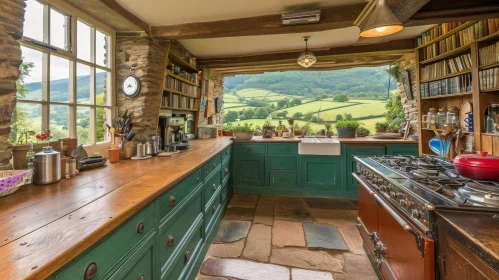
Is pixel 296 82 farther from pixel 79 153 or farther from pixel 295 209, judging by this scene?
pixel 79 153

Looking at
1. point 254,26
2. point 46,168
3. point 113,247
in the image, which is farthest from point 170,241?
point 254,26

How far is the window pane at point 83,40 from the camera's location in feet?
6.77

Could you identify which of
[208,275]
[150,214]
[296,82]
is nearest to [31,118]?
[150,214]

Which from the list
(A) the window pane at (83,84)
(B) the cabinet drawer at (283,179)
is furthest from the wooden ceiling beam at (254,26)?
(B) the cabinet drawer at (283,179)

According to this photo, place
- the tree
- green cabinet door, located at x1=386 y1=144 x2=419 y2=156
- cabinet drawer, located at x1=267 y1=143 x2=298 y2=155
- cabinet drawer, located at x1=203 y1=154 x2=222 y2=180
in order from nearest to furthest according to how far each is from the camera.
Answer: cabinet drawer, located at x1=203 y1=154 x2=222 y2=180
green cabinet door, located at x1=386 y1=144 x2=419 y2=156
cabinet drawer, located at x1=267 y1=143 x2=298 y2=155
the tree

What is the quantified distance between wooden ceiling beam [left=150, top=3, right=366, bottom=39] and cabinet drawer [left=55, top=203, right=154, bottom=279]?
7.67 feet

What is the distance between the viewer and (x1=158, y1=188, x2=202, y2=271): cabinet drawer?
133 centimetres

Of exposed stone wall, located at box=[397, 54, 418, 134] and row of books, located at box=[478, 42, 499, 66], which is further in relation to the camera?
exposed stone wall, located at box=[397, 54, 418, 134]

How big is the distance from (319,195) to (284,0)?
2893 millimetres

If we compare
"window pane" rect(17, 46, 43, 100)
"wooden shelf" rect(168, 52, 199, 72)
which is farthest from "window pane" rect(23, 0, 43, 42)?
"wooden shelf" rect(168, 52, 199, 72)

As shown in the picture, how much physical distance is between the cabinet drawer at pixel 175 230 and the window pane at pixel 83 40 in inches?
65.4

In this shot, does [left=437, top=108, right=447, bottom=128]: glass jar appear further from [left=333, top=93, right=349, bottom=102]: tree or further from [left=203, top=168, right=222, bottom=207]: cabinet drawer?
A: [left=203, top=168, right=222, bottom=207]: cabinet drawer

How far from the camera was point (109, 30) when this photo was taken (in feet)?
8.05

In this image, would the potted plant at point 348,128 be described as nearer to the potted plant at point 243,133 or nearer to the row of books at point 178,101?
the potted plant at point 243,133
